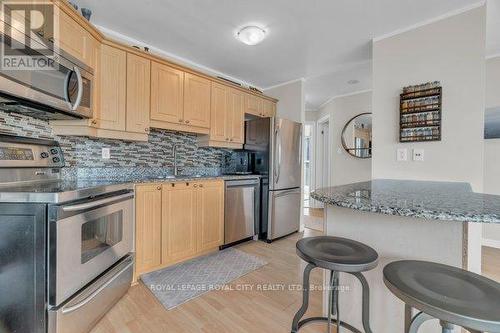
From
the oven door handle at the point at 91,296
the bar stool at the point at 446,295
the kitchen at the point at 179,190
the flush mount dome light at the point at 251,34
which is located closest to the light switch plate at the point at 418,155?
the kitchen at the point at 179,190

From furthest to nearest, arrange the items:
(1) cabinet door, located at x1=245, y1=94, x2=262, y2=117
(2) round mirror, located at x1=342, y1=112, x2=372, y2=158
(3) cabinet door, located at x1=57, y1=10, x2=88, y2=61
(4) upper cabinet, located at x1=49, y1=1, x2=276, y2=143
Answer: (2) round mirror, located at x1=342, y1=112, x2=372, y2=158, (1) cabinet door, located at x1=245, y1=94, x2=262, y2=117, (4) upper cabinet, located at x1=49, y1=1, x2=276, y2=143, (3) cabinet door, located at x1=57, y1=10, x2=88, y2=61

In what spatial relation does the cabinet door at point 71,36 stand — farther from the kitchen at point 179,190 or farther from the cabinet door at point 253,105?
the cabinet door at point 253,105

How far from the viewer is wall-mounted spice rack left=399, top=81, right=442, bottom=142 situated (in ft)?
6.66

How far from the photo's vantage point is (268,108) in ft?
12.4

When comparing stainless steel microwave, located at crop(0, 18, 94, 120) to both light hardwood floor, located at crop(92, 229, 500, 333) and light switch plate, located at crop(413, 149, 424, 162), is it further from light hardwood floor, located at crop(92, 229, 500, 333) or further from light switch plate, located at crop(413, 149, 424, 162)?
light switch plate, located at crop(413, 149, 424, 162)

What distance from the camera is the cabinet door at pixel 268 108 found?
3686mm

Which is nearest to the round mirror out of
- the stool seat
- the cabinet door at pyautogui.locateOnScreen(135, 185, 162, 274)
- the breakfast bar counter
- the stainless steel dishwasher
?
the stainless steel dishwasher

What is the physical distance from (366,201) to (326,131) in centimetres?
472

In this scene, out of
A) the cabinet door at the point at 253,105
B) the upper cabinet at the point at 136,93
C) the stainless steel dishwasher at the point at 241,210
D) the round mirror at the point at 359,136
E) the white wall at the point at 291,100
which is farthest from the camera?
the round mirror at the point at 359,136

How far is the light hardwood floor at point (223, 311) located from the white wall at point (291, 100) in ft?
7.80

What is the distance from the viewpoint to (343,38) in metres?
2.43

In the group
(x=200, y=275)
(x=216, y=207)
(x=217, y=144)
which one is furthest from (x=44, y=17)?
(x=200, y=275)

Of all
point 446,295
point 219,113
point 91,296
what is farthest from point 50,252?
point 219,113

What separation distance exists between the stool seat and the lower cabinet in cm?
149
